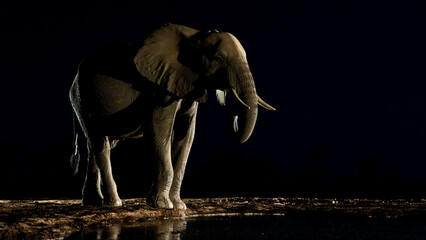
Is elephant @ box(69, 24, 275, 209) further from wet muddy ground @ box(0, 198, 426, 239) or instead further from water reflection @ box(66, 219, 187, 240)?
water reflection @ box(66, 219, 187, 240)

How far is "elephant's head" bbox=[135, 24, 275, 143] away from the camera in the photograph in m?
7.93

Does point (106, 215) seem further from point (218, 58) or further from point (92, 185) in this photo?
point (92, 185)

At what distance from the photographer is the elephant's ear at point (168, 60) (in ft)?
27.6

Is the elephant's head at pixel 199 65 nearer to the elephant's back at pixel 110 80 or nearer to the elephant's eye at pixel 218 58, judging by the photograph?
the elephant's eye at pixel 218 58

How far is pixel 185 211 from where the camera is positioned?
27.8ft

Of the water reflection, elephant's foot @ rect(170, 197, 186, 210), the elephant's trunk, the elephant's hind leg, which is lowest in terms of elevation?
the water reflection

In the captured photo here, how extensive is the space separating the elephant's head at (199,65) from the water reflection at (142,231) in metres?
1.86

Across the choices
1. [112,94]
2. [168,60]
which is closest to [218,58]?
[168,60]

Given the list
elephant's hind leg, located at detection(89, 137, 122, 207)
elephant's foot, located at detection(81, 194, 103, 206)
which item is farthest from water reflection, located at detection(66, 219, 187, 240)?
elephant's foot, located at detection(81, 194, 103, 206)

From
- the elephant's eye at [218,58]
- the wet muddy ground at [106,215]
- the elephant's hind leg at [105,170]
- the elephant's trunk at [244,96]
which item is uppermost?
the elephant's eye at [218,58]

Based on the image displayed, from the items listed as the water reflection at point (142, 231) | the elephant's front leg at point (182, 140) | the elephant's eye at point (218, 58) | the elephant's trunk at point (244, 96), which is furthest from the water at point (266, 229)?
the elephant's eye at point (218, 58)

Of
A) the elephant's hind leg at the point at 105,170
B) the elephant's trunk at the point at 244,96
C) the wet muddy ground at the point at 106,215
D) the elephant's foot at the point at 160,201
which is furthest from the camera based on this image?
the elephant's hind leg at the point at 105,170

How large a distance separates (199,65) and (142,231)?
3.19m

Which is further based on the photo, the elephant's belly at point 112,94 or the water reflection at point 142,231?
the elephant's belly at point 112,94
